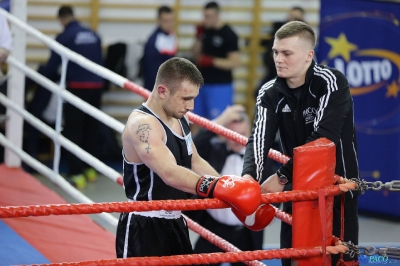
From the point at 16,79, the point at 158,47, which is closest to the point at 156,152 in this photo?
the point at 16,79

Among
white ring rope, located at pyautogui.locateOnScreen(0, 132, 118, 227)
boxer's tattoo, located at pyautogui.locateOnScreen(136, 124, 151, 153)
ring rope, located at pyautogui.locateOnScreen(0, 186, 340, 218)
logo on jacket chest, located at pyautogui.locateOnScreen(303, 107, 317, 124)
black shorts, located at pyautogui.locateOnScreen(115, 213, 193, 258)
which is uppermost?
logo on jacket chest, located at pyautogui.locateOnScreen(303, 107, 317, 124)

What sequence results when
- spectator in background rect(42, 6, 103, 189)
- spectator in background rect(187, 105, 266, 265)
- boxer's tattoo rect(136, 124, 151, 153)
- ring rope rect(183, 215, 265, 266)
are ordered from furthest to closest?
spectator in background rect(42, 6, 103, 189)
spectator in background rect(187, 105, 266, 265)
ring rope rect(183, 215, 265, 266)
boxer's tattoo rect(136, 124, 151, 153)

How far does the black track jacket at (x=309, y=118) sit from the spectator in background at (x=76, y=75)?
399 centimetres

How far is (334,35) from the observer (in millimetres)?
5910

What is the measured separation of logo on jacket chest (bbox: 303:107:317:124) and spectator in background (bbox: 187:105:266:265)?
101 cm

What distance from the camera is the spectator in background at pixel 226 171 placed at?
3.81 meters

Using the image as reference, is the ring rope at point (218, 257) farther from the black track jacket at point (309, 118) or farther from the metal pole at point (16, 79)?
the metal pole at point (16, 79)

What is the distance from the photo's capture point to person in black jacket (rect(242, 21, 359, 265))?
2785mm

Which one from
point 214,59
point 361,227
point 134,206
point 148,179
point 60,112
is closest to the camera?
point 134,206

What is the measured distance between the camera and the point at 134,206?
2.25m

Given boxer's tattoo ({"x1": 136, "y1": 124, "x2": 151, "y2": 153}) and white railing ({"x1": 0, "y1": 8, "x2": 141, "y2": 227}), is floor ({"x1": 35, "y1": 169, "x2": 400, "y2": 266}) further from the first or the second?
boxer's tattoo ({"x1": 136, "y1": 124, "x2": 151, "y2": 153})

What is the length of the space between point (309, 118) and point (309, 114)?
2cm

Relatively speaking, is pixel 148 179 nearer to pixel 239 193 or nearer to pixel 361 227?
pixel 239 193

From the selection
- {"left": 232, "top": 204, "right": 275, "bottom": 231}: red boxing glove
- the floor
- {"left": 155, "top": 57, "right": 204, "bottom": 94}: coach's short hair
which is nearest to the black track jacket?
{"left": 232, "top": 204, "right": 275, "bottom": 231}: red boxing glove
